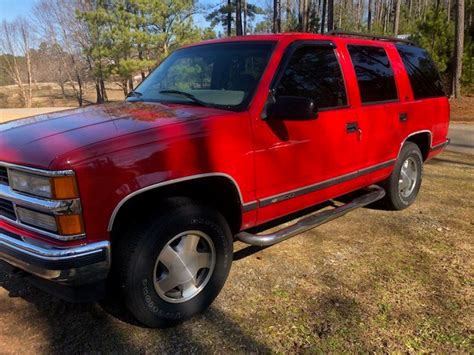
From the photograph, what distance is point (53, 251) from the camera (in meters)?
2.41

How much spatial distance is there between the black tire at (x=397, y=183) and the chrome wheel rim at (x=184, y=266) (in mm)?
2676

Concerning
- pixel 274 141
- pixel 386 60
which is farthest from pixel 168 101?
pixel 386 60

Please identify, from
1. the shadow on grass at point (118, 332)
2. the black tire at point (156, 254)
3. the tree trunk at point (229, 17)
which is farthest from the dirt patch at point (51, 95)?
the black tire at point (156, 254)

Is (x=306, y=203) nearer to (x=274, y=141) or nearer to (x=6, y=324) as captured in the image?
(x=274, y=141)

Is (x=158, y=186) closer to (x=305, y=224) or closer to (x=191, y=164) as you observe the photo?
(x=191, y=164)

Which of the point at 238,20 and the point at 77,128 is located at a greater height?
the point at 238,20


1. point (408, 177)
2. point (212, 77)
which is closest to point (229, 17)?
point (408, 177)

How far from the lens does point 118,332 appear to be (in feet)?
9.41

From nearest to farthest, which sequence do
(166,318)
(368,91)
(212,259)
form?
(166,318)
(212,259)
(368,91)

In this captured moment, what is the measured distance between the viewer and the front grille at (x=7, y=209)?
2.66m

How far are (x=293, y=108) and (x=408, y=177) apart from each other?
275 cm

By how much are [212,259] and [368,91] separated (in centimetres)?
231

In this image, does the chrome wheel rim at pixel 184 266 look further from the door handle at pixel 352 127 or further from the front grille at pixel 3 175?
the door handle at pixel 352 127

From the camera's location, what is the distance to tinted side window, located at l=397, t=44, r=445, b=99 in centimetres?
493
